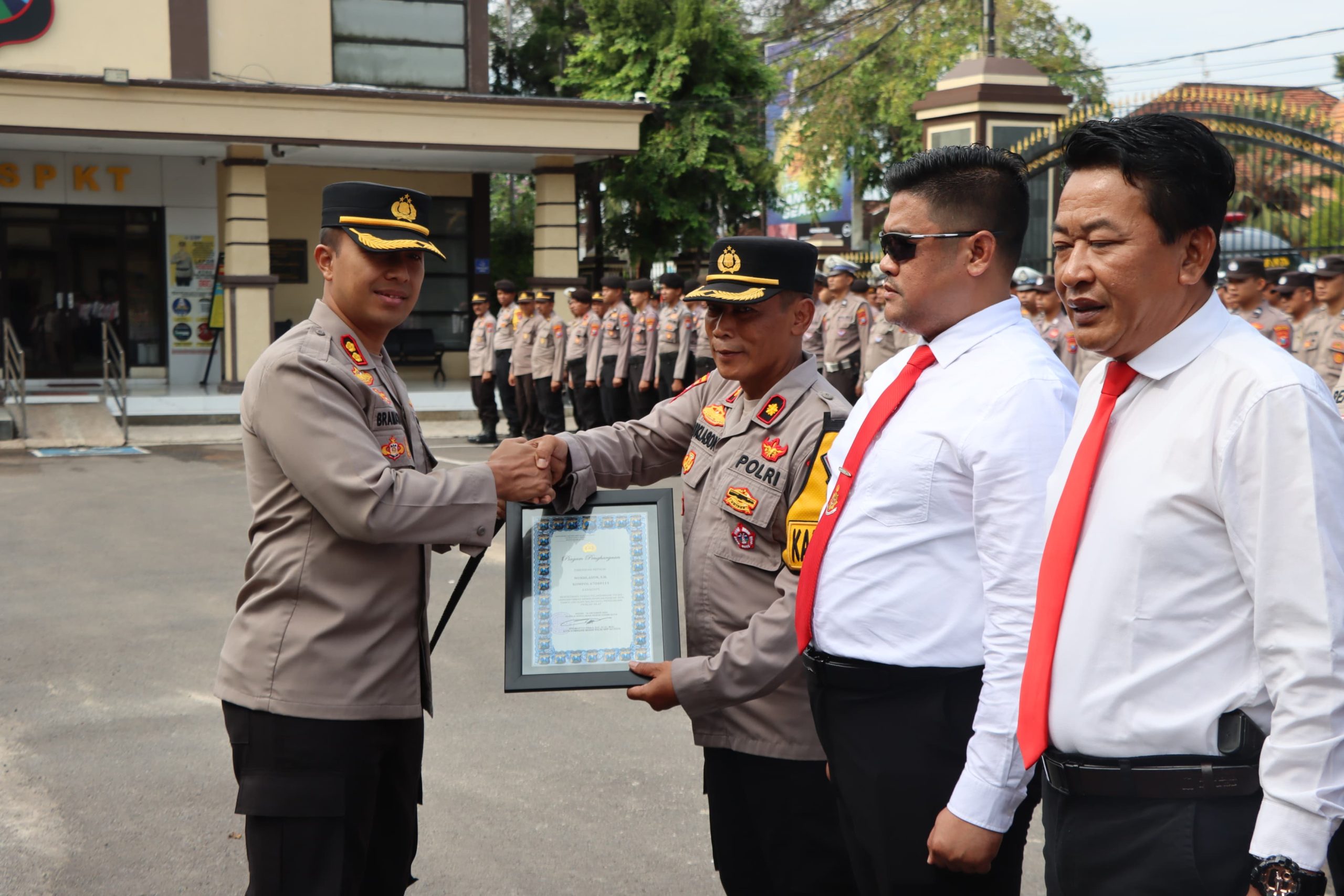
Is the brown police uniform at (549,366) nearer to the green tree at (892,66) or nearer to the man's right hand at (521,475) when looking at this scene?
the man's right hand at (521,475)

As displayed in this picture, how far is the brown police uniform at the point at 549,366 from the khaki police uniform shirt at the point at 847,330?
3.50 m

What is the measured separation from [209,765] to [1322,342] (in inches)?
354

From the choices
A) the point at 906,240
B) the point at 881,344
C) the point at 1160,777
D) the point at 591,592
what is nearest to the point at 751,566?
the point at 591,592

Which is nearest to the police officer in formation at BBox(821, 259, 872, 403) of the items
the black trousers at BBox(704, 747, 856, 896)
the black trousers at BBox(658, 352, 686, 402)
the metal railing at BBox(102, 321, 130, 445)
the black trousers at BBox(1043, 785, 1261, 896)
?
the black trousers at BBox(658, 352, 686, 402)

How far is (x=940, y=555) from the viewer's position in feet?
7.57

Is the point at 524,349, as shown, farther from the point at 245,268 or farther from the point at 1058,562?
the point at 1058,562

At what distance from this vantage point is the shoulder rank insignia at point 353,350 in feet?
9.18

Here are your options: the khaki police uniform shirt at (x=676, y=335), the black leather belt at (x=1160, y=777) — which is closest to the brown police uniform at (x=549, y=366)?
the khaki police uniform shirt at (x=676, y=335)

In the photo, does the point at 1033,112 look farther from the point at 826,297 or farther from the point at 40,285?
the point at 40,285

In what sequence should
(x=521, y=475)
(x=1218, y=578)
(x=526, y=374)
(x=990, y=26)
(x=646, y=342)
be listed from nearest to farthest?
(x=1218, y=578)
(x=521, y=475)
(x=646, y=342)
(x=526, y=374)
(x=990, y=26)

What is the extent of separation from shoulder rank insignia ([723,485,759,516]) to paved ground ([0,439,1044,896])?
58.1 inches

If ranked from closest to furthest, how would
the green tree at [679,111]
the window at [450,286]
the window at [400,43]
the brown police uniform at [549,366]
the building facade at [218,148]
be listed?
the brown police uniform at [549,366]
the building facade at [218,148]
the window at [400,43]
the window at [450,286]
the green tree at [679,111]

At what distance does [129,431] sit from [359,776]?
15.0 meters

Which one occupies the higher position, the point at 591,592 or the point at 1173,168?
the point at 1173,168
